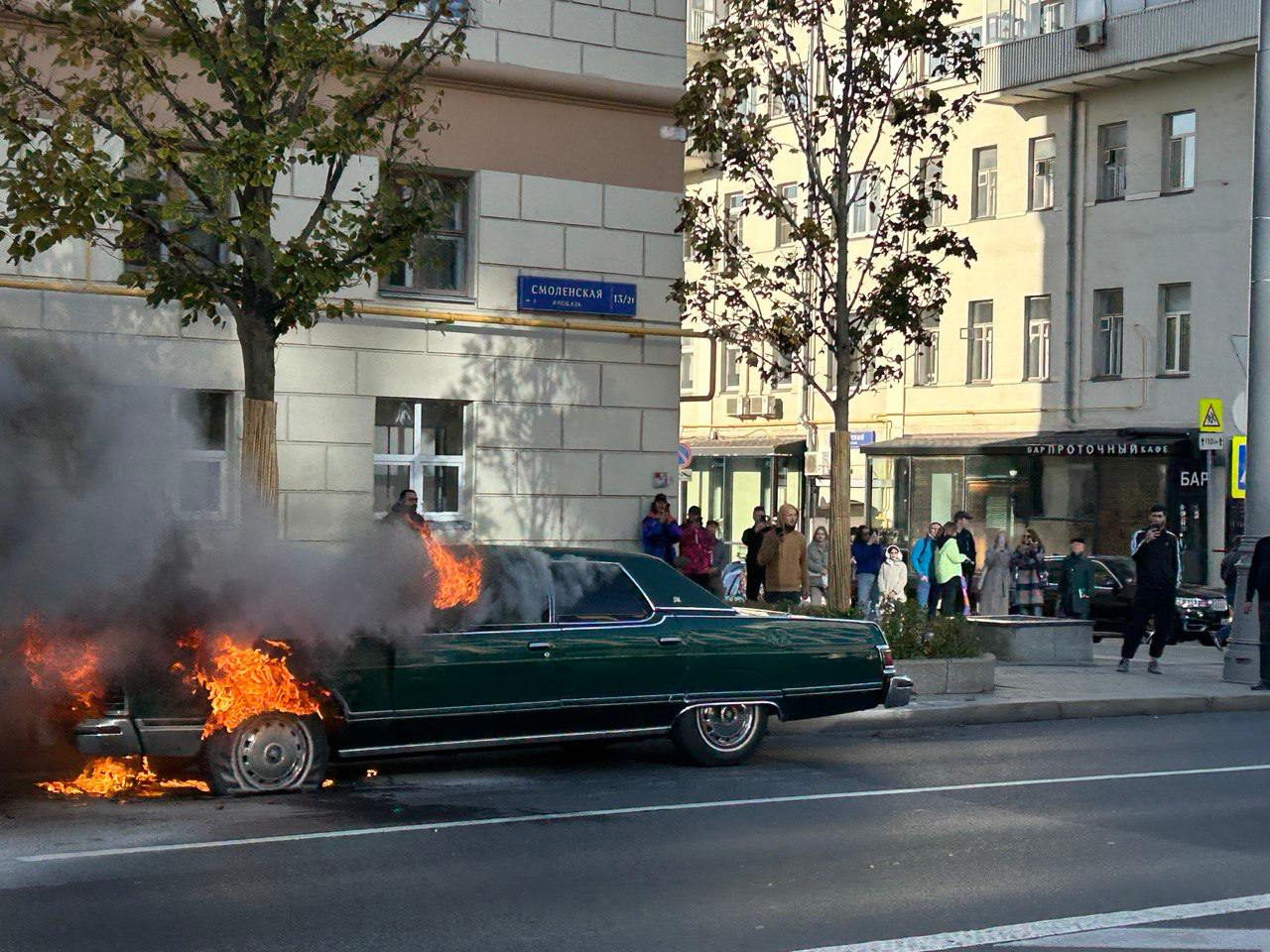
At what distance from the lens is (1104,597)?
27266 millimetres

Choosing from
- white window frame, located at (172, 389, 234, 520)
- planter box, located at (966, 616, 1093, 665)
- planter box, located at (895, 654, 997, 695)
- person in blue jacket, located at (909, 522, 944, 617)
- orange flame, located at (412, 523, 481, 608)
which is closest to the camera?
white window frame, located at (172, 389, 234, 520)

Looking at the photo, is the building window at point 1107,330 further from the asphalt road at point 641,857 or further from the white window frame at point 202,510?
the white window frame at point 202,510

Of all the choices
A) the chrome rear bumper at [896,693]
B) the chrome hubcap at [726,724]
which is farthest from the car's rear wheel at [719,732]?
the chrome rear bumper at [896,693]

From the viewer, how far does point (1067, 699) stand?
15805 mm

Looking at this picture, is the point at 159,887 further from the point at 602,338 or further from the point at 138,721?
the point at 602,338

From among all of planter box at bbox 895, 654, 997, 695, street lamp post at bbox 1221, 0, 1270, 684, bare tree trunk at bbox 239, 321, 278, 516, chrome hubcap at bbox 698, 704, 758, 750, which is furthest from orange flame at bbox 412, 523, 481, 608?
street lamp post at bbox 1221, 0, 1270, 684

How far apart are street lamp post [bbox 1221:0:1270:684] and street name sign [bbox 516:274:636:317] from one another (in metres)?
6.74

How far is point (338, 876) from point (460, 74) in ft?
41.3

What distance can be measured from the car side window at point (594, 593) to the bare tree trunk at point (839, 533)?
6195 mm

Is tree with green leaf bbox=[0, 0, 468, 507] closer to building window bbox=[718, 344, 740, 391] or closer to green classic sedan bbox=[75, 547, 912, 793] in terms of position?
green classic sedan bbox=[75, 547, 912, 793]

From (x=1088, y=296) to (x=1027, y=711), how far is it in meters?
24.0

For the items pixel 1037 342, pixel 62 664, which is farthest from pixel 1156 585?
pixel 1037 342

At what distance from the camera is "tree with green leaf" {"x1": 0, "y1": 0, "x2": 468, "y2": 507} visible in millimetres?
12844

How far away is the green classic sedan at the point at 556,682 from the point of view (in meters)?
10.1
